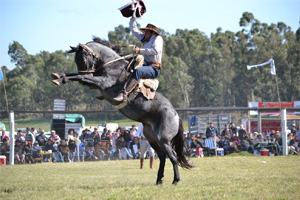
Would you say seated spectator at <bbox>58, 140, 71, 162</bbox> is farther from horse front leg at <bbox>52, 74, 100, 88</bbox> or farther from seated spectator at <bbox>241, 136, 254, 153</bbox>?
horse front leg at <bbox>52, 74, 100, 88</bbox>

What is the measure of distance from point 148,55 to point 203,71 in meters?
68.2

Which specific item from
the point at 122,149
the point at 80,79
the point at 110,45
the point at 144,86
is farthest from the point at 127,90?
the point at 122,149

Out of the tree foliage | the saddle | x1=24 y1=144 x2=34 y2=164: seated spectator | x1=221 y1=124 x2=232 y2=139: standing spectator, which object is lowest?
x1=24 y1=144 x2=34 y2=164: seated spectator

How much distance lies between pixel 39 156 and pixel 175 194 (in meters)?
14.3

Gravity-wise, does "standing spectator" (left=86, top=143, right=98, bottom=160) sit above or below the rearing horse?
below

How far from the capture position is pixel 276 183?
8.16m

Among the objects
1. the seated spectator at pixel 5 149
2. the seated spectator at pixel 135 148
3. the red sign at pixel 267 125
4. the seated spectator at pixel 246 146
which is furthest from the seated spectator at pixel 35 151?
the red sign at pixel 267 125

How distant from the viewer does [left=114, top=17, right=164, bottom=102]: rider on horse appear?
838cm

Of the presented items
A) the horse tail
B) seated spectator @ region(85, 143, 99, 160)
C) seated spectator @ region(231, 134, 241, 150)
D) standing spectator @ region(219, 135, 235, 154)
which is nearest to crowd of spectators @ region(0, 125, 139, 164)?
seated spectator @ region(85, 143, 99, 160)

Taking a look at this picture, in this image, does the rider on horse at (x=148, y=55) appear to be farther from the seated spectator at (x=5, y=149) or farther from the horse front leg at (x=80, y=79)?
the seated spectator at (x=5, y=149)

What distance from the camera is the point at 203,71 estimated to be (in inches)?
2995

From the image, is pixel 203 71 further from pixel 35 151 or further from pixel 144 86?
pixel 144 86

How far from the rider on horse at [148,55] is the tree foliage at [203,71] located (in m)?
56.8

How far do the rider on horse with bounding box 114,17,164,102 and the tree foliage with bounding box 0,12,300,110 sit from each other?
186 ft
